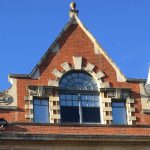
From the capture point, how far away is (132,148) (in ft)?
86.3

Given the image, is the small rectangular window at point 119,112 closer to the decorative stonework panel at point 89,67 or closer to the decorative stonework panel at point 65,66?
the decorative stonework panel at point 89,67

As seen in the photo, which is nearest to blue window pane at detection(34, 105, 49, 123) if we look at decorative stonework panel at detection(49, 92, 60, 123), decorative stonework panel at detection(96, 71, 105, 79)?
decorative stonework panel at detection(49, 92, 60, 123)

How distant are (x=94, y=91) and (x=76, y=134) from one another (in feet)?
9.25

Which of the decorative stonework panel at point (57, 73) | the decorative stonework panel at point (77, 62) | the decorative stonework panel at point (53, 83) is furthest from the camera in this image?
the decorative stonework panel at point (77, 62)

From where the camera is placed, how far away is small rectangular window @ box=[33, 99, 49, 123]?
26.1m

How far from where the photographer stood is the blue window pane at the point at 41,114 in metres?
26.1

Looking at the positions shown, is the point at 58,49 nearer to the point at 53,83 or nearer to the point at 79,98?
the point at 53,83

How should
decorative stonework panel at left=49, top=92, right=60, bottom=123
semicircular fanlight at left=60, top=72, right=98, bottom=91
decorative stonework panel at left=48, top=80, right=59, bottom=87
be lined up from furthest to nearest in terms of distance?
semicircular fanlight at left=60, top=72, right=98, bottom=91 → decorative stonework panel at left=48, top=80, right=59, bottom=87 → decorative stonework panel at left=49, top=92, right=60, bottom=123

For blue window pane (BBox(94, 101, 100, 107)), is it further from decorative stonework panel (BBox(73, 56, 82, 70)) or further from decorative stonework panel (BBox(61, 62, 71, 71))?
decorative stonework panel (BBox(61, 62, 71, 71))

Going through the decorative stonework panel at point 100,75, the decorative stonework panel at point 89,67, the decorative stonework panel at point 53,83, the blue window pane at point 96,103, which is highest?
the decorative stonework panel at point 89,67

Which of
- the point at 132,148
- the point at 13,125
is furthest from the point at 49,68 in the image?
the point at 132,148

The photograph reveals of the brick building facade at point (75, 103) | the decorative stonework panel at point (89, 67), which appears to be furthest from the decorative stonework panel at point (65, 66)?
the decorative stonework panel at point (89, 67)

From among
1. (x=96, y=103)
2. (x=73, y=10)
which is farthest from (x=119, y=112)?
(x=73, y=10)

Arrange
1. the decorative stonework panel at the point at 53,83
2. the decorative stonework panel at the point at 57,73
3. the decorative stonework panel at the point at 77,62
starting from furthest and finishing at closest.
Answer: the decorative stonework panel at the point at 77,62 → the decorative stonework panel at the point at 57,73 → the decorative stonework panel at the point at 53,83
